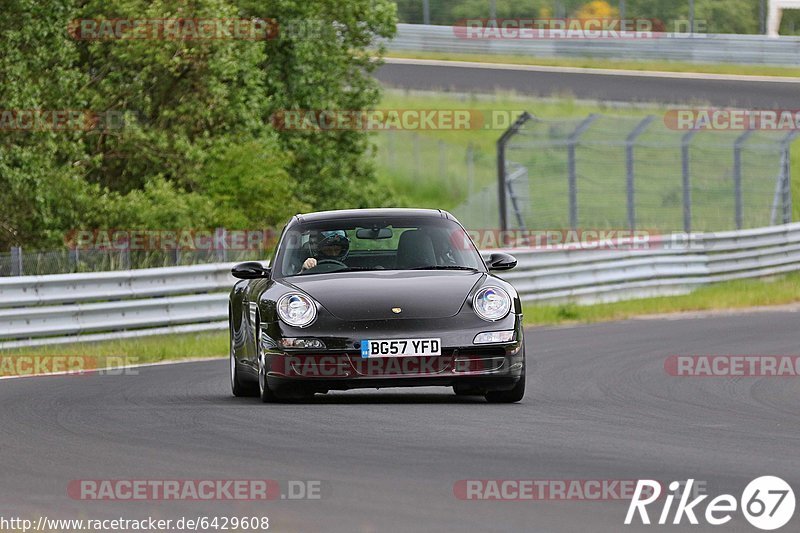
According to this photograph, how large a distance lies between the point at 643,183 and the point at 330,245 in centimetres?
2925

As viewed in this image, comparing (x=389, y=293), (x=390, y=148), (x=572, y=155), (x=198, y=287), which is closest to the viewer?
(x=389, y=293)

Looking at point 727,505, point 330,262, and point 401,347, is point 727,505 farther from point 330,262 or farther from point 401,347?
point 330,262

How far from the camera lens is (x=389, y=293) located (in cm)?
1053

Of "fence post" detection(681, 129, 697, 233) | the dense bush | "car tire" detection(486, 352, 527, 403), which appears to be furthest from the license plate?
"fence post" detection(681, 129, 697, 233)

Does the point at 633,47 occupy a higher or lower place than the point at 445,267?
lower

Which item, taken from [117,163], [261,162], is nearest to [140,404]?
[261,162]

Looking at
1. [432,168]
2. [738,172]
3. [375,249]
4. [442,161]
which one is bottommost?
[432,168]

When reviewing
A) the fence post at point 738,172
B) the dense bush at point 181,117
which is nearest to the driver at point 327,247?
the dense bush at point 181,117

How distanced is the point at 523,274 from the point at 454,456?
14614mm

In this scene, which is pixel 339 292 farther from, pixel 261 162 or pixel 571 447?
pixel 261 162

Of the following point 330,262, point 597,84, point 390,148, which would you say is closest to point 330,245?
point 330,262

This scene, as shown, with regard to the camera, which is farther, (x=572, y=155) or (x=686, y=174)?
(x=686, y=174)

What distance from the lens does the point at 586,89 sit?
1729 inches

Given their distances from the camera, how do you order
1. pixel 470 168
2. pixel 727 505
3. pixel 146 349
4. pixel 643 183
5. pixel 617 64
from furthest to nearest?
pixel 617 64
pixel 470 168
pixel 643 183
pixel 146 349
pixel 727 505
